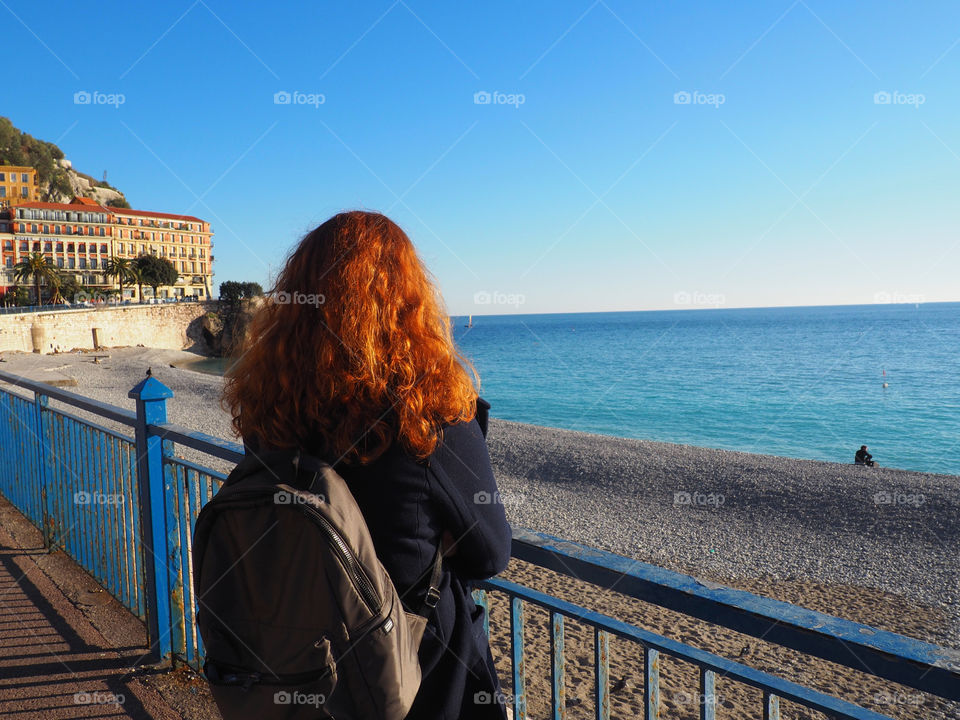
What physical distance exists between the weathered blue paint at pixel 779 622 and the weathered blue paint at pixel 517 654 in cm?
23

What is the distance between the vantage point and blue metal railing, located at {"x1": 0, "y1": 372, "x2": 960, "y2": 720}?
113cm

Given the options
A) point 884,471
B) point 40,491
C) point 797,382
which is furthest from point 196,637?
point 797,382

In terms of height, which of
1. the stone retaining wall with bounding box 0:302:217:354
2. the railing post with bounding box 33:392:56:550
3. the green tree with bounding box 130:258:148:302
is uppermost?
the green tree with bounding box 130:258:148:302

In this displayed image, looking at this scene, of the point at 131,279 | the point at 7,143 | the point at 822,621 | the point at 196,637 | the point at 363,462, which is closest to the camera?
the point at 822,621

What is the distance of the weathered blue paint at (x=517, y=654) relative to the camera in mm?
1795

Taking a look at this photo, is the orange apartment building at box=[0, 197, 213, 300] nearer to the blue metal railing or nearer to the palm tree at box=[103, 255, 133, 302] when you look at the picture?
the palm tree at box=[103, 255, 133, 302]

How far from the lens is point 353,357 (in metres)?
1.43

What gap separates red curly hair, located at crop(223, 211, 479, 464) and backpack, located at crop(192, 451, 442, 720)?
0.43 feet

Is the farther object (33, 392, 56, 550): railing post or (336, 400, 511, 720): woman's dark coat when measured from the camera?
(33, 392, 56, 550): railing post

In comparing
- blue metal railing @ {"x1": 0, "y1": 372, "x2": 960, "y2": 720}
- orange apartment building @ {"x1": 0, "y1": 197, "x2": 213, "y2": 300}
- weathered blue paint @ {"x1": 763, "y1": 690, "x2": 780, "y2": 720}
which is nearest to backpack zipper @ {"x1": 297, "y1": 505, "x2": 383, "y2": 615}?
blue metal railing @ {"x1": 0, "y1": 372, "x2": 960, "y2": 720}

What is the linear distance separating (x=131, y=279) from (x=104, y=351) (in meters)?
25.7

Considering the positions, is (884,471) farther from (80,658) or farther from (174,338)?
(174,338)

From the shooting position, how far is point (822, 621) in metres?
1.15

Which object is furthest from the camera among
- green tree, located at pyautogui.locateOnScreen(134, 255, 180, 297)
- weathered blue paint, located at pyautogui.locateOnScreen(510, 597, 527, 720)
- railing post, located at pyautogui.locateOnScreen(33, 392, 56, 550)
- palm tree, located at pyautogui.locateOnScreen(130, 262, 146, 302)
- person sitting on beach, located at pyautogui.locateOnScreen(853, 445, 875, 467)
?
green tree, located at pyautogui.locateOnScreen(134, 255, 180, 297)
